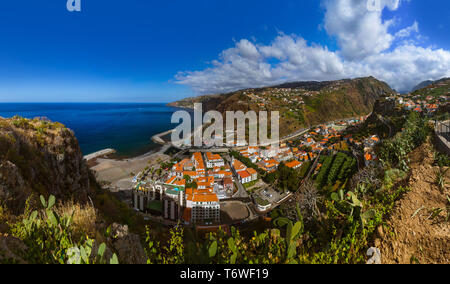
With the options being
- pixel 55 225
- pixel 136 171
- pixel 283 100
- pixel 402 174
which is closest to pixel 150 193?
pixel 136 171

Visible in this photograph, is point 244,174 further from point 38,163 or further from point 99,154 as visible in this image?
point 99,154

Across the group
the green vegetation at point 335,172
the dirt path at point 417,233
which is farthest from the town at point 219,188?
the dirt path at point 417,233

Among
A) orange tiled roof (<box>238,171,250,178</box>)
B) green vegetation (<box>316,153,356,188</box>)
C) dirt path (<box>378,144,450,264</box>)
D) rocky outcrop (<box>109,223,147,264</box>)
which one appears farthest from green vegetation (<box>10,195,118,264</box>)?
orange tiled roof (<box>238,171,250,178</box>)

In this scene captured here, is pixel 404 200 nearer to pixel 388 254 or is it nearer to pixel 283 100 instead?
pixel 388 254

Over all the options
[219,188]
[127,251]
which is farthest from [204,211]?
[127,251]

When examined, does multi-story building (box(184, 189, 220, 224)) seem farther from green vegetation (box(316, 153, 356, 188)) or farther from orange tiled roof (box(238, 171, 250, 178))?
green vegetation (box(316, 153, 356, 188))

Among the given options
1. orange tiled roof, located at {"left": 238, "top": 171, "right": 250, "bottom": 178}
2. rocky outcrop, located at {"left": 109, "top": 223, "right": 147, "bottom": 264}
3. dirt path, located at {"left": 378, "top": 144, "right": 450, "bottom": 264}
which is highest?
dirt path, located at {"left": 378, "top": 144, "right": 450, "bottom": 264}
